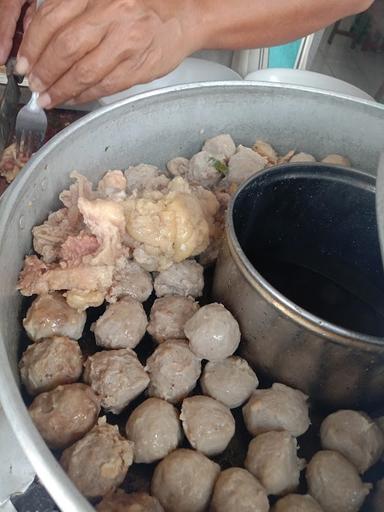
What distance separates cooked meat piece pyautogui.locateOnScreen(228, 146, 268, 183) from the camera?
1421 millimetres

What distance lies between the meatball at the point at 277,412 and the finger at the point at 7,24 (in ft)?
3.54

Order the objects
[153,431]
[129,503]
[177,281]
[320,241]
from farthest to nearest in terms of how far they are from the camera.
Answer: [320,241]
[177,281]
[153,431]
[129,503]

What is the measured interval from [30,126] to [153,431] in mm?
800

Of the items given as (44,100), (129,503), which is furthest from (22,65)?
(129,503)

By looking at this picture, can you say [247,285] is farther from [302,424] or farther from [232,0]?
[232,0]

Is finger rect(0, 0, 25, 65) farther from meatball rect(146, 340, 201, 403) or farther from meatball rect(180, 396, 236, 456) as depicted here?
meatball rect(180, 396, 236, 456)

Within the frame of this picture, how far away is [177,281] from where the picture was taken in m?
1.24

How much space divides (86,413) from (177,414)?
0.59 feet

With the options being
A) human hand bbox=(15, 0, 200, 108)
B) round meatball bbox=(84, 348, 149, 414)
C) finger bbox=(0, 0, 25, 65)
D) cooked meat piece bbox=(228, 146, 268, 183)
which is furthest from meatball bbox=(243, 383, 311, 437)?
finger bbox=(0, 0, 25, 65)

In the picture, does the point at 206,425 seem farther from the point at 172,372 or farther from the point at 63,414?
the point at 63,414

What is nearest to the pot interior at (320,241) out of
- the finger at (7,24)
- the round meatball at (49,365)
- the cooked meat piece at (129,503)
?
the round meatball at (49,365)

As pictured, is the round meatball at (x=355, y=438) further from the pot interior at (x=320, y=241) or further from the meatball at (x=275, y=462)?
the pot interior at (x=320, y=241)

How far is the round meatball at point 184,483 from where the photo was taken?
94 centimetres

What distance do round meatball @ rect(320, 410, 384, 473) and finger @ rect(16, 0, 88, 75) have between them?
935mm
